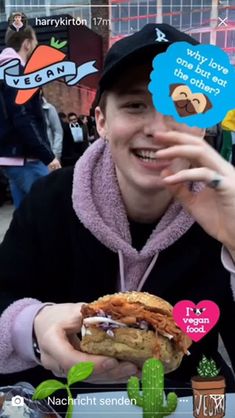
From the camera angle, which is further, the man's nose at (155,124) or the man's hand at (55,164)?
the man's hand at (55,164)

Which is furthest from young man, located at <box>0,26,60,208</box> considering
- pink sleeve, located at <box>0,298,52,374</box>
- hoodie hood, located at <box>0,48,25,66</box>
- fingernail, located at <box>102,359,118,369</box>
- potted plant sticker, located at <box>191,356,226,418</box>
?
potted plant sticker, located at <box>191,356,226,418</box>

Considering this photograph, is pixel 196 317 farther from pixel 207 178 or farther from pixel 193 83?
pixel 193 83

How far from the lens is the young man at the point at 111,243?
0.92m

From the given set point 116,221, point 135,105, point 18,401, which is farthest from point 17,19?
point 18,401

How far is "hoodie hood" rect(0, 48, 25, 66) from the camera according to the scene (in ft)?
3.26

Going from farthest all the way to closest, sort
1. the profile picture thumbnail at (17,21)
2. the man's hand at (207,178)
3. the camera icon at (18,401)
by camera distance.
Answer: the camera icon at (18,401)
the profile picture thumbnail at (17,21)
the man's hand at (207,178)

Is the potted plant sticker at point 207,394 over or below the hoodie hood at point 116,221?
below

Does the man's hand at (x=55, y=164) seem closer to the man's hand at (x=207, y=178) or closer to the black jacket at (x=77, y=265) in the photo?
the black jacket at (x=77, y=265)


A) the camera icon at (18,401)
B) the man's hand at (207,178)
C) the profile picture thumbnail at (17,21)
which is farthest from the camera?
the camera icon at (18,401)

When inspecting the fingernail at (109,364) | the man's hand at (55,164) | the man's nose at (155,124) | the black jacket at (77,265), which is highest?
the man's nose at (155,124)

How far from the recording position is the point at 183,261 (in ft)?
3.33

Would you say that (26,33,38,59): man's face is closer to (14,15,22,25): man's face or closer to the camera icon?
(14,15,22,25): man's face

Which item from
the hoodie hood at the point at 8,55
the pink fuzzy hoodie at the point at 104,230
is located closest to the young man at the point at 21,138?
the hoodie hood at the point at 8,55

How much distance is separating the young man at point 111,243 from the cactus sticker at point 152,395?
0.08 feet
